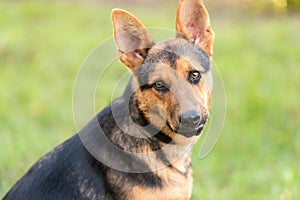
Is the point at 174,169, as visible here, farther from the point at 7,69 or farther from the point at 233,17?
the point at 233,17

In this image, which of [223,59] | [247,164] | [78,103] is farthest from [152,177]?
[223,59]

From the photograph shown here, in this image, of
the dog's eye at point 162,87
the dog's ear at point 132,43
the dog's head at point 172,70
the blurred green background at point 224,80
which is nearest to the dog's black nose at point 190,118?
the dog's head at point 172,70

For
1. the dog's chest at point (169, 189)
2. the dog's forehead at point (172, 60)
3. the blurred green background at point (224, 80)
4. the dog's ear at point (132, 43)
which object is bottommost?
the blurred green background at point (224, 80)

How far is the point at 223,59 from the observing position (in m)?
9.55

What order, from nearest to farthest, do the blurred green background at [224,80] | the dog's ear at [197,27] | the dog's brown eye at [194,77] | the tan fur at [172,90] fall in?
the tan fur at [172,90]
the dog's brown eye at [194,77]
the dog's ear at [197,27]
the blurred green background at [224,80]

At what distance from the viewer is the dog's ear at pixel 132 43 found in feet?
13.3

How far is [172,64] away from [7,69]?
6077 mm

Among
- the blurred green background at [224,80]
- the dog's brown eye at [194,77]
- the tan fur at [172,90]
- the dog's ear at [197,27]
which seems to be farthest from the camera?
the blurred green background at [224,80]

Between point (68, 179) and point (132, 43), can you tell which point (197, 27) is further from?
point (68, 179)

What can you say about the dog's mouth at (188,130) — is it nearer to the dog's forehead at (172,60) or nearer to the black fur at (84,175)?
the black fur at (84,175)

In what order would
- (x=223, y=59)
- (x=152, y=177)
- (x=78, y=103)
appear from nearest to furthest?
(x=152, y=177) → (x=78, y=103) → (x=223, y=59)

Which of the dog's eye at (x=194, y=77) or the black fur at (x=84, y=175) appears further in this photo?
the dog's eye at (x=194, y=77)

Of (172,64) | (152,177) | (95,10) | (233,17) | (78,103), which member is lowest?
(233,17)

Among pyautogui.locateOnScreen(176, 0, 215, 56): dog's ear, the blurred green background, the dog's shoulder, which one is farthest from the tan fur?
the blurred green background
